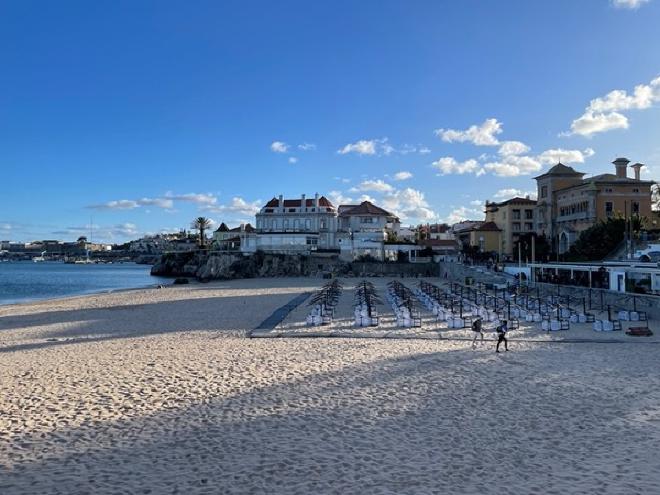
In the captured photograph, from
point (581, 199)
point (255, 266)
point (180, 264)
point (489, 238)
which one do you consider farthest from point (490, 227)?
point (180, 264)

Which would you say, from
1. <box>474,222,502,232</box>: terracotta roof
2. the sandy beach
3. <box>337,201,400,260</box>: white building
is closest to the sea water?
<box>337,201,400,260</box>: white building

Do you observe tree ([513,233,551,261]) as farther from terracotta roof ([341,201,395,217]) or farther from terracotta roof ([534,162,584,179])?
terracotta roof ([341,201,395,217])

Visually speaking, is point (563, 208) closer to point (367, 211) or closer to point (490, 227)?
point (490, 227)

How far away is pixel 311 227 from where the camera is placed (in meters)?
74.2

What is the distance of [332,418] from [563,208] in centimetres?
5171

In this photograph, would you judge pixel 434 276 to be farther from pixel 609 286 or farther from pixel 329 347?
pixel 329 347

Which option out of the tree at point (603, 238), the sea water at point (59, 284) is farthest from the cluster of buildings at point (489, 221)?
the sea water at point (59, 284)

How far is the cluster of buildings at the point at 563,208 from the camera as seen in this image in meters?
48.1

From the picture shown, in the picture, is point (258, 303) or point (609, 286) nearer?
point (609, 286)

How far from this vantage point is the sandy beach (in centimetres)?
638

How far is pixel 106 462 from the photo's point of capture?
6.89 metres

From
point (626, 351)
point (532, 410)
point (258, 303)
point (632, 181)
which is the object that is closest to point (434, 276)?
point (632, 181)

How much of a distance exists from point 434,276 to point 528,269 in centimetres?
2604

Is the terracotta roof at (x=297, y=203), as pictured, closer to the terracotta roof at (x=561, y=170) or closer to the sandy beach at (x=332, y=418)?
the terracotta roof at (x=561, y=170)
